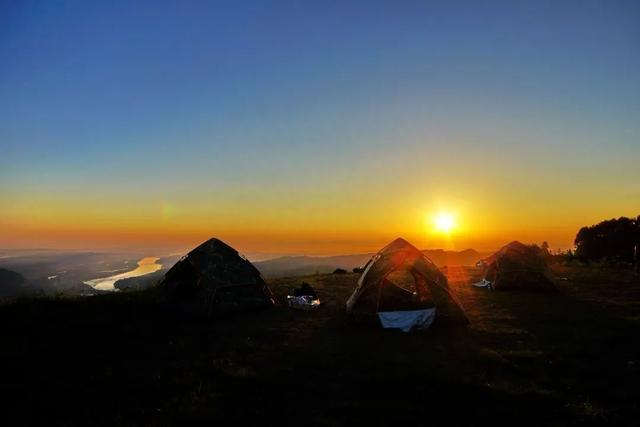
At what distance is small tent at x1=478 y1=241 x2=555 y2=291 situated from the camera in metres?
24.3

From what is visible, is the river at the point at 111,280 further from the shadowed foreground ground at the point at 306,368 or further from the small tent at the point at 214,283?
the shadowed foreground ground at the point at 306,368

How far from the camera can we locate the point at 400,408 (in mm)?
8586

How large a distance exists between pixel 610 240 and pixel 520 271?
29.0m

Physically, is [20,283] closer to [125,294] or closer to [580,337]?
[125,294]

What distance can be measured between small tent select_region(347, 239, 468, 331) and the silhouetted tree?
113ft

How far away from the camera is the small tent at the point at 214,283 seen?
57.1 feet

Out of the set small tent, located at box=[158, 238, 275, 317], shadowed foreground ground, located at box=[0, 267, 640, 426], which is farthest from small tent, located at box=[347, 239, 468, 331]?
small tent, located at box=[158, 238, 275, 317]

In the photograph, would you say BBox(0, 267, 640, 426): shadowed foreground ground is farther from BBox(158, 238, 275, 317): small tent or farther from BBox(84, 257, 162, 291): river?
BBox(84, 257, 162, 291): river

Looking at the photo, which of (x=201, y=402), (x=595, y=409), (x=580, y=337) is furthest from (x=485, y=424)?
(x=580, y=337)

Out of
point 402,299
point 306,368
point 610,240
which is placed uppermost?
point 610,240

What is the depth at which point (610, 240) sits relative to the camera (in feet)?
149

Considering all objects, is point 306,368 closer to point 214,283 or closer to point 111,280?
point 214,283

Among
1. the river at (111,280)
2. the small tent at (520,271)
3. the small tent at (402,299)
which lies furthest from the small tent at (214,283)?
the small tent at (520,271)

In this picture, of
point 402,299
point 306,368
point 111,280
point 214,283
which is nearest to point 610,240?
point 402,299
